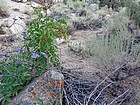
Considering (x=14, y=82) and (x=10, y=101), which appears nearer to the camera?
(x=10, y=101)

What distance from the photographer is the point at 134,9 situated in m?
6.56

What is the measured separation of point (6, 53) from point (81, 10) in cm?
512

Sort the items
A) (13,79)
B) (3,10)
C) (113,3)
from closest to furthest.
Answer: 1. (13,79)
2. (3,10)
3. (113,3)

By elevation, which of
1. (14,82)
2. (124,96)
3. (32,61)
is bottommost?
(124,96)

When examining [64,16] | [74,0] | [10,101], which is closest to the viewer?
[10,101]

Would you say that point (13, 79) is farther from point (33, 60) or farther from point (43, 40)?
point (43, 40)

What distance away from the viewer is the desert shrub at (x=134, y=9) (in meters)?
6.29

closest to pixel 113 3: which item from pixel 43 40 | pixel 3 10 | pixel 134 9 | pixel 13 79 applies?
pixel 134 9

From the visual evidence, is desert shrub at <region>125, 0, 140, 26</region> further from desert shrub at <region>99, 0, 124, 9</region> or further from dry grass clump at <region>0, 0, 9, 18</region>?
dry grass clump at <region>0, 0, 9, 18</region>

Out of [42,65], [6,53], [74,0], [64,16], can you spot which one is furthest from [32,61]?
[74,0]

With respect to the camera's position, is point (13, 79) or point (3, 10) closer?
point (13, 79)

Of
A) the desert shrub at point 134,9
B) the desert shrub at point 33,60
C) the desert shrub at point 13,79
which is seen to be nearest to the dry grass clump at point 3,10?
the desert shrub at point 134,9

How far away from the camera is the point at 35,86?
9.34 ft

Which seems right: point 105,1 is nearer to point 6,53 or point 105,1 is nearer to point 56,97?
point 6,53
